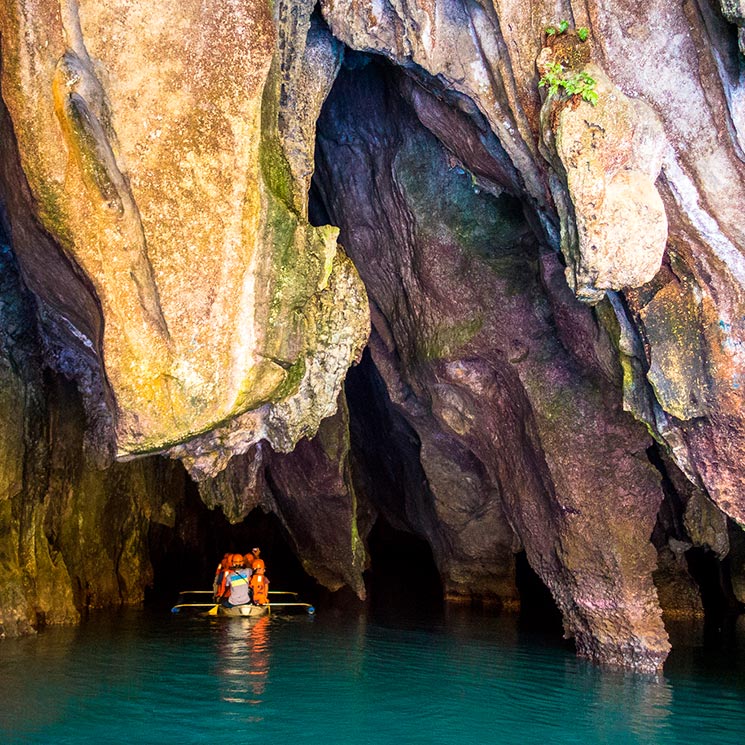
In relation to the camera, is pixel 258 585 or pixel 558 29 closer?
pixel 558 29

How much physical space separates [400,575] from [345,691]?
1477cm

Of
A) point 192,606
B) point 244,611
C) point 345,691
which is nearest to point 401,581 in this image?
point 192,606

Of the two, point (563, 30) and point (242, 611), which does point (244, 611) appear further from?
point (563, 30)

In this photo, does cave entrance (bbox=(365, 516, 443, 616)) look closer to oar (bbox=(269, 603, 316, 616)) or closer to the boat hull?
oar (bbox=(269, 603, 316, 616))

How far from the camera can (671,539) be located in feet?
48.8

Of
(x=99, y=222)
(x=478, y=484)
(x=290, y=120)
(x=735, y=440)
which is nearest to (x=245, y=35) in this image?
(x=290, y=120)

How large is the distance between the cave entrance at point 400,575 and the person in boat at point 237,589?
2270 millimetres

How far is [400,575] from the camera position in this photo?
23250mm

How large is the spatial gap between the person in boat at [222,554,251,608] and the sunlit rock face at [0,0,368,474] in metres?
7.30

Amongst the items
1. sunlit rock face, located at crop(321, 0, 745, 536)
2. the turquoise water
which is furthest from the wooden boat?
sunlit rock face, located at crop(321, 0, 745, 536)

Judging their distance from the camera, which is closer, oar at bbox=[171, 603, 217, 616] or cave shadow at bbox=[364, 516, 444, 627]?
oar at bbox=[171, 603, 217, 616]

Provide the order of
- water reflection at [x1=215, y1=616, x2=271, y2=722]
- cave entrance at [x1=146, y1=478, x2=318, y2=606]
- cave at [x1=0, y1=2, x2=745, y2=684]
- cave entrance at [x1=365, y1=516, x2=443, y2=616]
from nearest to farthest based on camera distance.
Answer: cave at [x1=0, y1=2, x2=745, y2=684] → water reflection at [x1=215, y1=616, x2=271, y2=722] → cave entrance at [x1=365, y1=516, x2=443, y2=616] → cave entrance at [x1=146, y1=478, x2=318, y2=606]

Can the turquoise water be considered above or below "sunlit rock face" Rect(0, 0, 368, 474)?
below

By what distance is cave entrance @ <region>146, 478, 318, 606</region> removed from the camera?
68.6 ft
